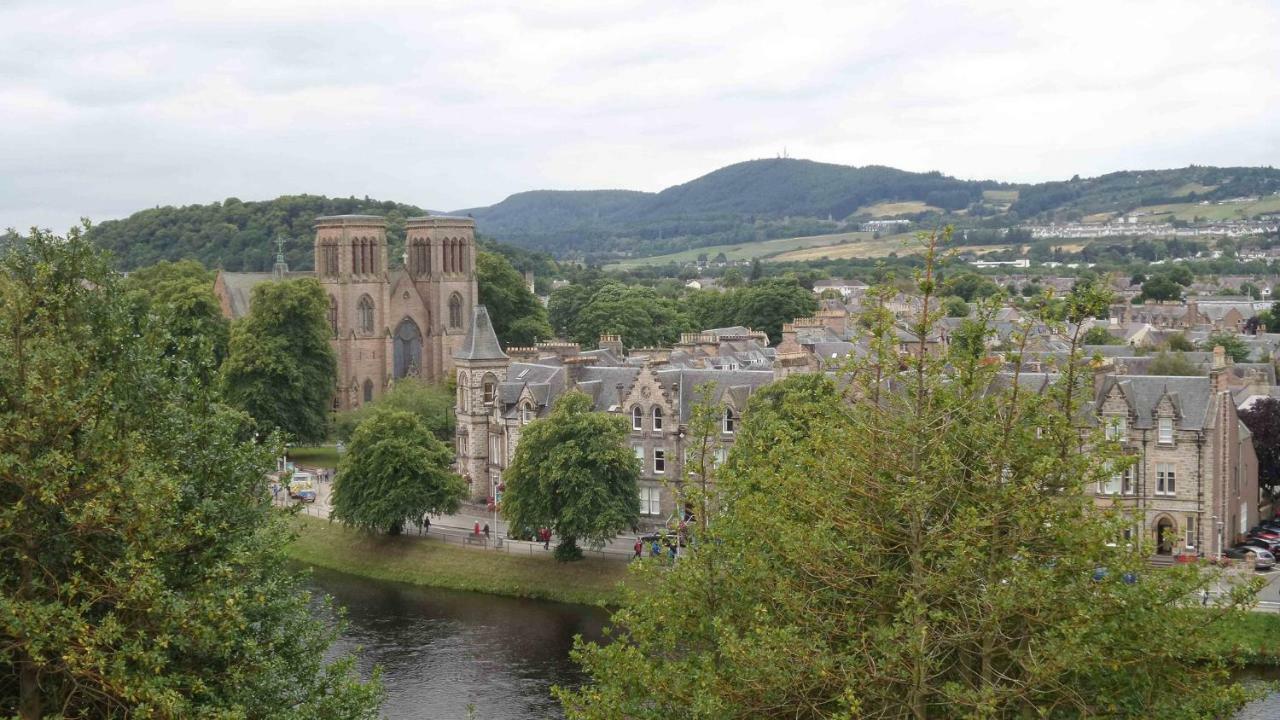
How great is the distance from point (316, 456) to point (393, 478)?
30.7 metres

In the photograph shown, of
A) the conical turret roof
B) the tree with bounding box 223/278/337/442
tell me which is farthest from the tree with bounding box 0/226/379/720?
the tree with bounding box 223/278/337/442

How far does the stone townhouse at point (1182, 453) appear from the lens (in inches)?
2190

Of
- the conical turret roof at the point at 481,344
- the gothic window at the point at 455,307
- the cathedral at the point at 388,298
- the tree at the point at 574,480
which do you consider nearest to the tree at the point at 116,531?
the tree at the point at 574,480

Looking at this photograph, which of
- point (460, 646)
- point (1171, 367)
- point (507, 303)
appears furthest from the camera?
point (507, 303)

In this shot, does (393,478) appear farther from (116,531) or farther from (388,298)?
(388,298)

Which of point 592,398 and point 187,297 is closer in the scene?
point 592,398

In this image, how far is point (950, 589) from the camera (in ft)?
72.0

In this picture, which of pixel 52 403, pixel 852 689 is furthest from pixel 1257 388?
pixel 52 403

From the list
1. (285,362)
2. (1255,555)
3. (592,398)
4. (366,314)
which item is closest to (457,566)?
(592,398)

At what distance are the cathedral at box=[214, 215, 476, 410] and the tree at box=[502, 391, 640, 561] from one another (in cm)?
4961

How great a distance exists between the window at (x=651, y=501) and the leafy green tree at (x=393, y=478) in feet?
27.0

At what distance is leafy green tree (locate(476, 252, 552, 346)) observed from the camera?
11931 cm

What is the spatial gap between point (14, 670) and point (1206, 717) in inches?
Answer: 705

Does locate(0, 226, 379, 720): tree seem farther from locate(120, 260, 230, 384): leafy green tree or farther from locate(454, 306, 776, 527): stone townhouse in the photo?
locate(120, 260, 230, 384): leafy green tree
